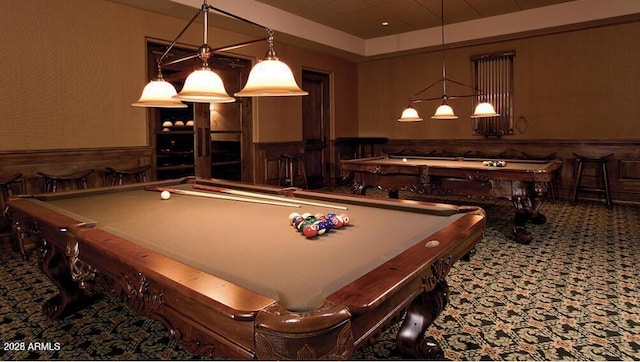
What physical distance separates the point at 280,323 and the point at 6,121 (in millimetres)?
4500

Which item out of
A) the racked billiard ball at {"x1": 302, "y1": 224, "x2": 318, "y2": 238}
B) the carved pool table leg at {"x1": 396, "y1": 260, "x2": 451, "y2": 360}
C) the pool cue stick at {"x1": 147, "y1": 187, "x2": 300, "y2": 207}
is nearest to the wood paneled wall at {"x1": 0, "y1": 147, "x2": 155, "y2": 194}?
the pool cue stick at {"x1": 147, "y1": 187, "x2": 300, "y2": 207}

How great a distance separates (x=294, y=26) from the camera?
253 inches

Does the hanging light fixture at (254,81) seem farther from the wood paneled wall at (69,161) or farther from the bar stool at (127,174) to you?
the wood paneled wall at (69,161)

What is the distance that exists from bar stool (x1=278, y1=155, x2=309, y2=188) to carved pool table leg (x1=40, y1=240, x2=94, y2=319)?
182 inches

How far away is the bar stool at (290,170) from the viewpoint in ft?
23.2

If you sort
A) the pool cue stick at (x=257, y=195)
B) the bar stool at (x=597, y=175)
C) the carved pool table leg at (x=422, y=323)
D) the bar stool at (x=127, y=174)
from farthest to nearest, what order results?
the bar stool at (x=597, y=175) < the bar stool at (x=127, y=174) < the pool cue stick at (x=257, y=195) < the carved pool table leg at (x=422, y=323)

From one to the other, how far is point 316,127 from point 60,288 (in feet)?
20.1

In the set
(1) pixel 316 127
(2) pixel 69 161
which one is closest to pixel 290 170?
(1) pixel 316 127

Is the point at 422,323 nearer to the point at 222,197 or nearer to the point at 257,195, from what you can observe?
the point at 257,195

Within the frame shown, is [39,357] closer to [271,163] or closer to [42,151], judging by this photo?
[42,151]

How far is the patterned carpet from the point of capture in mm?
2119

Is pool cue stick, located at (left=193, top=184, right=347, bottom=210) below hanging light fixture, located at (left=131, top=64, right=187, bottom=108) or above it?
below

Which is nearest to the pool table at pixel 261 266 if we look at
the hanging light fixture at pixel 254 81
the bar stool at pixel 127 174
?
the hanging light fixture at pixel 254 81

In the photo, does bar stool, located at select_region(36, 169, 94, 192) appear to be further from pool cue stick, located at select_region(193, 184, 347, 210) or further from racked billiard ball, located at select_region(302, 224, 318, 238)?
racked billiard ball, located at select_region(302, 224, 318, 238)
